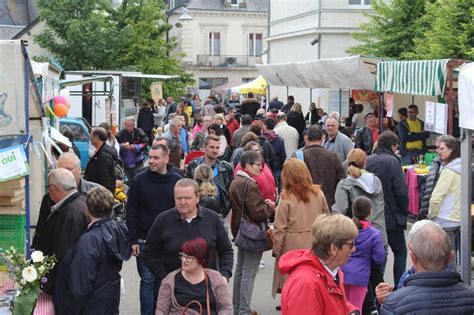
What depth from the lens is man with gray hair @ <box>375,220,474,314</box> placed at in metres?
4.62

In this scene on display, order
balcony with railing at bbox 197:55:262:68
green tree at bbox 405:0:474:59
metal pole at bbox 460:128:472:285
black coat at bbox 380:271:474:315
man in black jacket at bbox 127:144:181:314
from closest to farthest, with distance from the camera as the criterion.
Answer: black coat at bbox 380:271:474:315 → metal pole at bbox 460:128:472:285 → man in black jacket at bbox 127:144:181:314 → green tree at bbox 405:0:474:59 → balcony with railing at bbox 197:55:262:68

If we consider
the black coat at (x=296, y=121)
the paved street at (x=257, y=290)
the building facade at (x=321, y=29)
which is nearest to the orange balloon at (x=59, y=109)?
the paved street at (x=257, y=290)

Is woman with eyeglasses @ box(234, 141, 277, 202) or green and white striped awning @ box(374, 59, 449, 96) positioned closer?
woman with eyeglasses @ box(234, 141, 277, 202)

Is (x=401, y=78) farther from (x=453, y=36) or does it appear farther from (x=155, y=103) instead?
(x=155, y=103)

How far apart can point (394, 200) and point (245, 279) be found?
6.87ft

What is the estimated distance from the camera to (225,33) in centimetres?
7600

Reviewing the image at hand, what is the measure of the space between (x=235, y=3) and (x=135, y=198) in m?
68.8

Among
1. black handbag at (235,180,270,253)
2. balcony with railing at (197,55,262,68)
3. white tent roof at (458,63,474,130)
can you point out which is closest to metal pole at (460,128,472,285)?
white tent roof at (458,63,474,130)

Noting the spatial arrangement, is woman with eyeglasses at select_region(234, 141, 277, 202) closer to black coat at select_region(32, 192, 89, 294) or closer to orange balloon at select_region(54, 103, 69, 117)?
black coat at select_region(32, 192, 89, 294)

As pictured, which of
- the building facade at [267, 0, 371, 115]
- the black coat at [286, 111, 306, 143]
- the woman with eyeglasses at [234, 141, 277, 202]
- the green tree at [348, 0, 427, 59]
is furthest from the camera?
the building facade at [267, 0, 371, 115]

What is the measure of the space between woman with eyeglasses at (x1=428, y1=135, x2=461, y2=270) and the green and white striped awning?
11.8 feet

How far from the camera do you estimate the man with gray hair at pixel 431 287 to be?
15.1ft

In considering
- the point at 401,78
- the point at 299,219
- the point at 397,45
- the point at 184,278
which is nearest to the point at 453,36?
the point at 397,45

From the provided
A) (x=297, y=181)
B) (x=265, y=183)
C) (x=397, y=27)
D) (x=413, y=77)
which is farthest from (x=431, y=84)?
(x=397, y=27)
